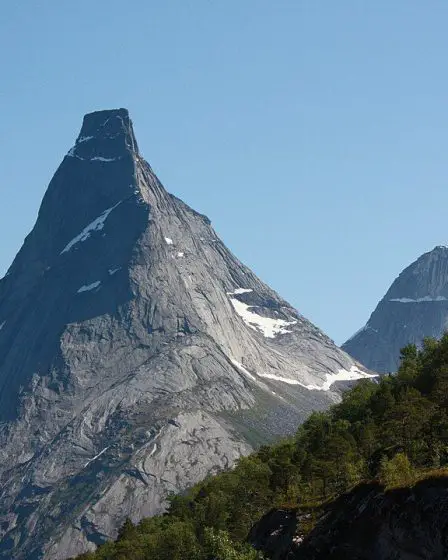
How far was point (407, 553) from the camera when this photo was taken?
7862 centimetres

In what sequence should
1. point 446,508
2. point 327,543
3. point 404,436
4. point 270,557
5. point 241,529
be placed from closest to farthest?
point 446,508
point 327,543
point 270,557
point 404,436
point 241,529

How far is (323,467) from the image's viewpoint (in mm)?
119750

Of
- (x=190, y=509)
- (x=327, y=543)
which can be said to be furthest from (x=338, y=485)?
(x=190, y=509)

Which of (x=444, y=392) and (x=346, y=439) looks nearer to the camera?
(x=444, y=392)

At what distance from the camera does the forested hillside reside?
102625 mm

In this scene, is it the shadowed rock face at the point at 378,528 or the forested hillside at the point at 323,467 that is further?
the forested hillside at the point at 323,467

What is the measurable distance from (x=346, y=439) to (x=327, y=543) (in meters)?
45.8

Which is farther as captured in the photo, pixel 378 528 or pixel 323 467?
pixel 323 467

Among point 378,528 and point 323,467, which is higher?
point 323,467

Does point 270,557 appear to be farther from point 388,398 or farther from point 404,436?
point 388,398

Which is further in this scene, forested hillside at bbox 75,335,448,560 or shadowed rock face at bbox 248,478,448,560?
forested hillside at bbox 75,335,448,560

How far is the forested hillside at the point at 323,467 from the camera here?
337 feet

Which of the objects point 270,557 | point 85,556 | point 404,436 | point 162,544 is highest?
point 404,436

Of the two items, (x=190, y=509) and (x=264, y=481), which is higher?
(x=264, y=481)
